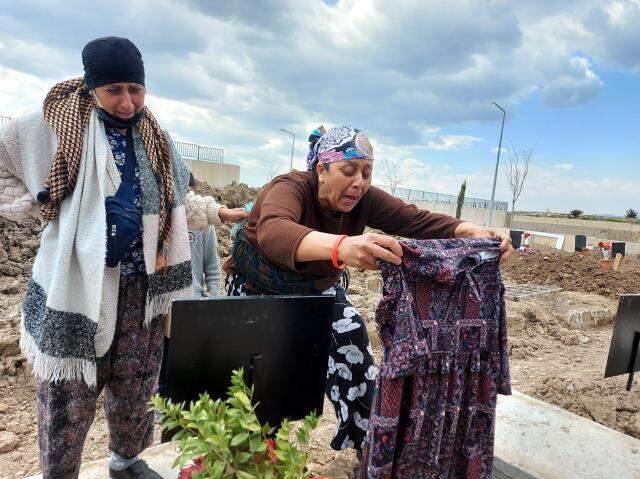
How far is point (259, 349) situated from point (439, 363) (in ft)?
2.27

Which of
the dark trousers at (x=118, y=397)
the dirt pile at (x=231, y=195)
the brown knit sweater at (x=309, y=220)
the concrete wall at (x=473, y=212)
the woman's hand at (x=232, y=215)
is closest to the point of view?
the brown knit sweater at (x=309, y=220)

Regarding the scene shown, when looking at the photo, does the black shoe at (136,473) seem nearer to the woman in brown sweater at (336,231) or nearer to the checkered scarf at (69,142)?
the woman in brown sweater at (336,231)

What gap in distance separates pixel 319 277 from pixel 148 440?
3.62 ft

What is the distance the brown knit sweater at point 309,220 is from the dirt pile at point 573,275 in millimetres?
9258

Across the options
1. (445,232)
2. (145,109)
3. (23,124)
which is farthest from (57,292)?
(445,232)

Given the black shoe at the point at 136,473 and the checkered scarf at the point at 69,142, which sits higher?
the checkered scarf at the point at 69,142

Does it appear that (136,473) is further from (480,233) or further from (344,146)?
(480,233)

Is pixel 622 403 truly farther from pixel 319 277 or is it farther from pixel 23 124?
pixel 23 124

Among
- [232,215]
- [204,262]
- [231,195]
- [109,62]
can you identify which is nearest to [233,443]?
[232,215]

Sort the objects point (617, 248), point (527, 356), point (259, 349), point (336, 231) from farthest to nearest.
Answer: point (617, 248), point (527, 356), point (336, 231), point (259, 349)

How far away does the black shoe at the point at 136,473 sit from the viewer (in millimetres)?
2148

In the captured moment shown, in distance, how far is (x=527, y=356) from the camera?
19.2ft

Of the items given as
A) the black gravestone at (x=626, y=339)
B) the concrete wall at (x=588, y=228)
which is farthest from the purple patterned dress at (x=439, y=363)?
the concrete wall at (x=588, y=228)

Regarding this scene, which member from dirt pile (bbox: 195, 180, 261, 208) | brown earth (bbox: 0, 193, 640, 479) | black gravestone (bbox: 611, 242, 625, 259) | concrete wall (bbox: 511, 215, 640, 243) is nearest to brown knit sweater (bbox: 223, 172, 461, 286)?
brown earth (bbox: 0, 193, 640, 479)
